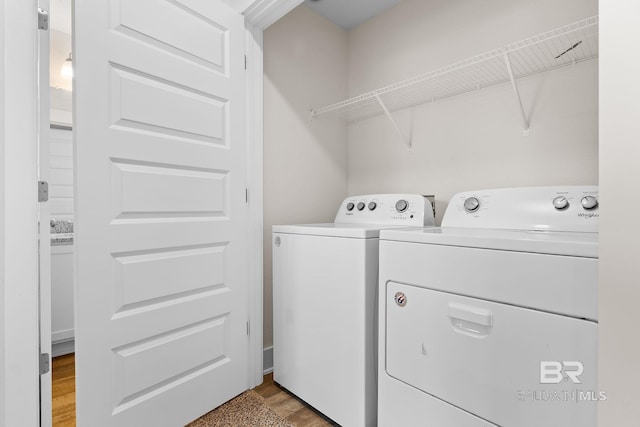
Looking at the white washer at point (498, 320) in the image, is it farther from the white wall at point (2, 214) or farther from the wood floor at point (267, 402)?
the white wall at point (2, 214)

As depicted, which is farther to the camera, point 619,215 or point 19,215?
point 19,215

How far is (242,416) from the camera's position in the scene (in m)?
1.52

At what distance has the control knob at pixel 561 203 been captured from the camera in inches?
49.5

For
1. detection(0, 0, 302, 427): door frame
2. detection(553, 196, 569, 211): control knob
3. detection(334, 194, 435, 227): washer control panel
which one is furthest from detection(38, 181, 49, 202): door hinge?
detection(553, 196, 569, 211): control knob

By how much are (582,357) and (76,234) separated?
1.62 m

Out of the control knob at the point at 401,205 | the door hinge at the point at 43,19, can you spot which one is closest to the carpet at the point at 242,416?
the control knob at the point at 401,205

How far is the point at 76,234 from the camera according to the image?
3.75ft

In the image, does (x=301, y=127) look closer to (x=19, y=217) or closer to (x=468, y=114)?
(x=468, y=114)

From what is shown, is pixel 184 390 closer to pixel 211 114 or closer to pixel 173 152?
pixel 173 152

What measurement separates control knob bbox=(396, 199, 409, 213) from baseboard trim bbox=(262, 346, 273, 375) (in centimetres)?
116

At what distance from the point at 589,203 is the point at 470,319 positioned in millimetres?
695

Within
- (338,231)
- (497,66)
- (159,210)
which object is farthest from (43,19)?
(497,66)

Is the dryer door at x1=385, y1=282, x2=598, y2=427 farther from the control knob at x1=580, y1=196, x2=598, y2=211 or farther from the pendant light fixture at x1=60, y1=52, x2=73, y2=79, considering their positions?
the pendant light fixture at x1=60, y1=52, x2=73, y2=79

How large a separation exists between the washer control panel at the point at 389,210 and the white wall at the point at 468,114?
26 centimetres
